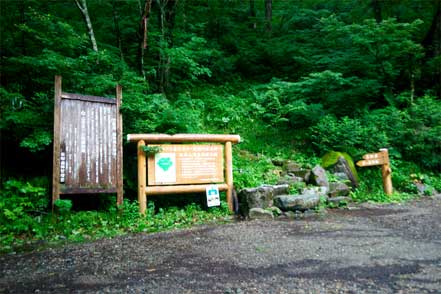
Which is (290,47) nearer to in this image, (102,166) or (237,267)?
(102,166)

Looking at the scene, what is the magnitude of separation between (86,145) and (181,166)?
1799mm

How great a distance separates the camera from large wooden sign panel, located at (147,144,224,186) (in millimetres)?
6230

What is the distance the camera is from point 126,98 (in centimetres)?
656

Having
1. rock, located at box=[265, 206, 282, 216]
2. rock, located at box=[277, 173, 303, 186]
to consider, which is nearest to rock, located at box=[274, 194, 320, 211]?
rock, located at box=[265, 206, 282, 216]

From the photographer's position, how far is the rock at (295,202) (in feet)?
20.5

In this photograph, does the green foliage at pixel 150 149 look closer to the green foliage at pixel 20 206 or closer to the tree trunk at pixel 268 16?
the green foliage at pixel 20 206

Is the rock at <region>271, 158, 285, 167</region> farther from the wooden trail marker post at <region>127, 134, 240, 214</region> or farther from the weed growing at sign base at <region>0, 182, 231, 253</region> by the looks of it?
the weed growing at sign base at <region>0, 182, 231, 253</region>

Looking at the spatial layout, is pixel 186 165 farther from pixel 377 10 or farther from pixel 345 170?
pixel 377 10

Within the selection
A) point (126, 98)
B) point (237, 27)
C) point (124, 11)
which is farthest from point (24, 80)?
point (237, 27)

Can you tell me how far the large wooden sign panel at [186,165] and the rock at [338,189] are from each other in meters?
2.55

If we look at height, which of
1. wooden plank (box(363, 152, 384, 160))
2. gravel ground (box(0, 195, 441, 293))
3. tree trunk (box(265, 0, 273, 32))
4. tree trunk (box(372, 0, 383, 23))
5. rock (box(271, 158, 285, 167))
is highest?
tree trunk (box(265, 0, 273, 32))

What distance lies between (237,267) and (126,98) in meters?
4.34

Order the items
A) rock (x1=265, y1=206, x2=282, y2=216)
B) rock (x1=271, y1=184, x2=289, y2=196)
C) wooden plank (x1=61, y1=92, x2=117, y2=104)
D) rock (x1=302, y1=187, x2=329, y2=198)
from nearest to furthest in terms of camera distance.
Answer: wooden plank (x1=61, y1=92, x2=117, y2=104) < rock (x1=265, y1=206, x2=282, y2=216) < rock (x1=271, y1=184, x2=289, y2=196) < rock (x1=302, y1=187, x2=329, y2=198)

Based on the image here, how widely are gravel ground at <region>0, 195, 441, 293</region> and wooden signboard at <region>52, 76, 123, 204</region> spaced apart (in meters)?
1.29
